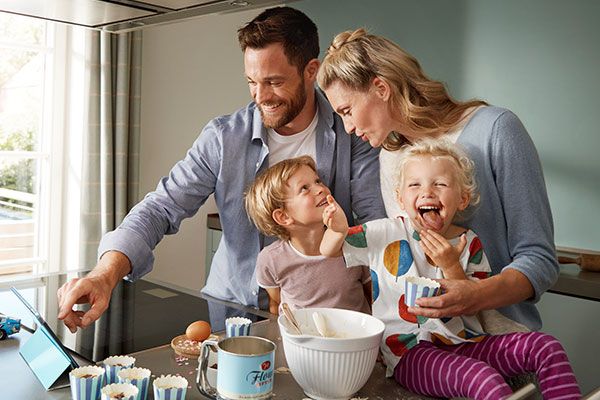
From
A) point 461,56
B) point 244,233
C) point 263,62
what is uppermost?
point 461,56

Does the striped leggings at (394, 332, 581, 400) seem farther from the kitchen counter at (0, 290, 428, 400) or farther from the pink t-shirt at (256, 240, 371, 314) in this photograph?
the pink t-shirt at (256, 240, 371, 314)

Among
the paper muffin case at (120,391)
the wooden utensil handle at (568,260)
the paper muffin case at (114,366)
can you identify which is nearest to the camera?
the paper muffin case at (120,391)

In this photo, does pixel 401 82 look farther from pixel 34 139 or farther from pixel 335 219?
pixel 34 139

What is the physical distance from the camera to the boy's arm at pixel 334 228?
1.35 m

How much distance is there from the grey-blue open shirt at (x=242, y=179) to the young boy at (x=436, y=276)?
38 cm

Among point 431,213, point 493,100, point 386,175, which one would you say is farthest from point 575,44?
point 431,213

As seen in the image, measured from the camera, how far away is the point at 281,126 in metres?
1.74

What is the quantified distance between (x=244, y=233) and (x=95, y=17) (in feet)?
2.22

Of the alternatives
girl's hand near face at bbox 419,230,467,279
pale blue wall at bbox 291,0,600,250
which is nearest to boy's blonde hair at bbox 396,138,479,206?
girl's hand near face at bbox 419,230,467,279

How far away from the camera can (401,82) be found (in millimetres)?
1434

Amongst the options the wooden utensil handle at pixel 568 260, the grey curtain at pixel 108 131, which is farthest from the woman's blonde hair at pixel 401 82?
the grey curtain at pixel 108 131

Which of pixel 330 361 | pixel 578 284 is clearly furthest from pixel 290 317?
pixel 578 284

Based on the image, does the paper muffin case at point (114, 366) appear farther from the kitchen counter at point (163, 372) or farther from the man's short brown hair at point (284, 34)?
the man's short brown hair at point (284, 34)

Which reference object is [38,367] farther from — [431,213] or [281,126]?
[281,126]
